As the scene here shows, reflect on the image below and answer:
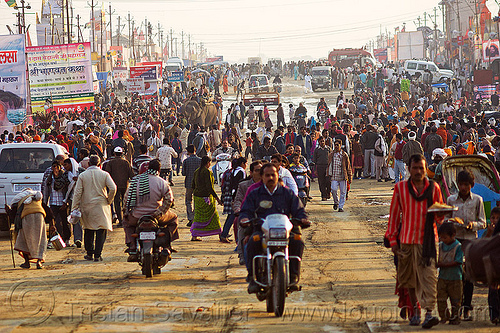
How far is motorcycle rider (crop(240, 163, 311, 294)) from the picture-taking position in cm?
798

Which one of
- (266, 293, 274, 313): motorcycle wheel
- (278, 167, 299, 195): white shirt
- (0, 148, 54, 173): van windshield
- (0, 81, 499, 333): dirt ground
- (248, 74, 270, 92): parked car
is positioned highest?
(248, 74, 270, 92): parked car

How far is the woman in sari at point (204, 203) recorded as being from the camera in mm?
13102

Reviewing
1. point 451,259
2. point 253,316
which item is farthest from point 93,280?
point 451,259

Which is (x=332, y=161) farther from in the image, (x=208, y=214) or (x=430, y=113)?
(x=430, y=113)

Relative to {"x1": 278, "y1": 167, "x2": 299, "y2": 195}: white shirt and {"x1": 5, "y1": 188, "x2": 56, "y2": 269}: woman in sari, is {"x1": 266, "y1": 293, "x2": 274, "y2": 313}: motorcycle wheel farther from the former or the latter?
{"x1": 5, "y1": 188, "x2": 56, "y2": 269}: woman in sari

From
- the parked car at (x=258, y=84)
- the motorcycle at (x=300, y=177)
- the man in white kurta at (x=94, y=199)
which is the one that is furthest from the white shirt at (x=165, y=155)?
the parked car at (x=258, y=84)

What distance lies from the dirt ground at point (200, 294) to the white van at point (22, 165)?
1731 mm

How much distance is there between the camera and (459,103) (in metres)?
46.2

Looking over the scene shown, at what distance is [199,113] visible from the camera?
35594 millimetres

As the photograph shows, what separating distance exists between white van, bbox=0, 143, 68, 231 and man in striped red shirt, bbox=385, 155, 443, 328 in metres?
8.95

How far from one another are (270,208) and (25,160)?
8.11 metres

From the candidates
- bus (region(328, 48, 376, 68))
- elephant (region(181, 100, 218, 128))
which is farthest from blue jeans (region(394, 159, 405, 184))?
bus (region(328, 48, 376, 68))

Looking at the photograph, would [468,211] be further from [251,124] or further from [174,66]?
[174,66]

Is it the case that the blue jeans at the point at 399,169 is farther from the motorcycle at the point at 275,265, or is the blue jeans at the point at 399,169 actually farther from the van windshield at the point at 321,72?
the van windshield at the point at 321,72
